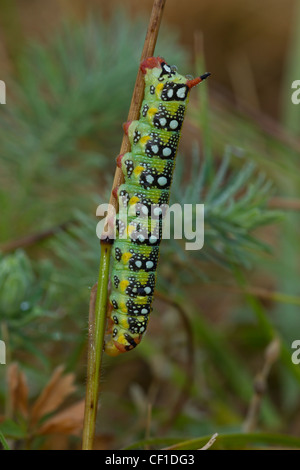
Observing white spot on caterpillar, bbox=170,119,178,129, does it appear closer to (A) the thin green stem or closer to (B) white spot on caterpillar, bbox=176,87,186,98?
(B) white spot on caterpillar, bbox=176,87,186,98

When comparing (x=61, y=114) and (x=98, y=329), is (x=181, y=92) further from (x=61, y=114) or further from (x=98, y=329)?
(x=61, y=114)

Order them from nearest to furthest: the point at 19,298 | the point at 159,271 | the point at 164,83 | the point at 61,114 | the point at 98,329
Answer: the point at 98,329, the point at 164,83, the point at 19,298, the point at 159,271, the point at 61,114

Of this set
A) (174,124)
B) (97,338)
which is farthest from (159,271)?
(97,338)

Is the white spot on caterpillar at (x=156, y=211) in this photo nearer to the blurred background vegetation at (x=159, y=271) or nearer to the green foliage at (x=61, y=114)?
the blurred background vegetation at (x=159, y=271)

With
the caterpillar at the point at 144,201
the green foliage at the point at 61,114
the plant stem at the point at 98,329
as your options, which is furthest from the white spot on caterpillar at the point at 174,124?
the green foliage at the point at 61,114

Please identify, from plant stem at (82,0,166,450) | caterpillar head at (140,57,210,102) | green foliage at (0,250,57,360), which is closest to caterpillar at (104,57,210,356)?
caterpillar head at (140,57,210,102)
